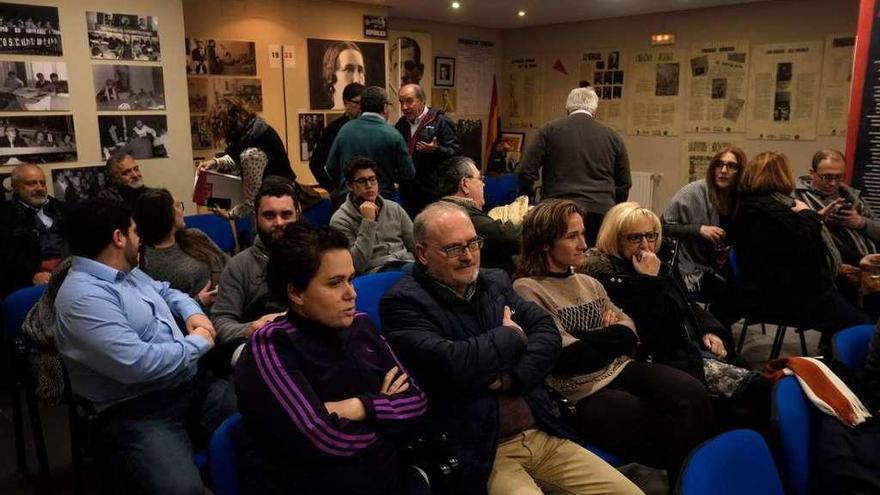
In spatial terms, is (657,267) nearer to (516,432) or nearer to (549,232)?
(549,232)

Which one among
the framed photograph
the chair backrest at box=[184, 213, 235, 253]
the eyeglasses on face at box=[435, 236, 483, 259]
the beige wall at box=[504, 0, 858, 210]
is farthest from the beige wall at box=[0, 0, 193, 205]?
the beige wall at box=[504, 0, 858, 210]

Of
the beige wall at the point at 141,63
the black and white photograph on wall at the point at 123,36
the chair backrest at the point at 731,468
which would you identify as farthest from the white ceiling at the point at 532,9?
the chair backrest at the point at 731,468

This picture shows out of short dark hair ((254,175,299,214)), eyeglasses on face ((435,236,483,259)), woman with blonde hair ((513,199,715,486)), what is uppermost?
short dark hair ((254,175,299,214))

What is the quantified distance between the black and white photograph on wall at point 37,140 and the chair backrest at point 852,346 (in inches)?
171

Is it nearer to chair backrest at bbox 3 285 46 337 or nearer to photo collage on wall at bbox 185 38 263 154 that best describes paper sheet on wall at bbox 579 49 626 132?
photo collage on wall at bbox 185 38 263 154

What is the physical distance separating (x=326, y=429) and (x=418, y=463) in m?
0.36

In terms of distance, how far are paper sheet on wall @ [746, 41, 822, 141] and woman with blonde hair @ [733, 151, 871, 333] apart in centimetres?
351

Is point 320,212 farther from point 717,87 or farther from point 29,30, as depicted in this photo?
point 717,87

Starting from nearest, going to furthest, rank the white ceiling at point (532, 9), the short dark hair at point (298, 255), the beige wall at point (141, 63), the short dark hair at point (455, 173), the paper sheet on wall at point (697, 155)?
1. the short dark hair at point (298, 255)
2. the short dark hair at point (455, 173)
3. the beige wall at point (141, 63)
4. the white ceiling at point (532, 9)
5. the paper sheet on wall at point (697, 155)

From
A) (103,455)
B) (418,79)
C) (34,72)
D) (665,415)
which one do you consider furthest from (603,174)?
(418,79)

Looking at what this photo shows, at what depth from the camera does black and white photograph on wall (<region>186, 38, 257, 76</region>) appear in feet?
18.1

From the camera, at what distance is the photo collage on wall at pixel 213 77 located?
5543 millimetres

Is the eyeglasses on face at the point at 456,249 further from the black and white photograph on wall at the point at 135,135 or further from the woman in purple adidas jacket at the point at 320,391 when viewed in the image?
the black and white photograph on wall at the point at 135,135

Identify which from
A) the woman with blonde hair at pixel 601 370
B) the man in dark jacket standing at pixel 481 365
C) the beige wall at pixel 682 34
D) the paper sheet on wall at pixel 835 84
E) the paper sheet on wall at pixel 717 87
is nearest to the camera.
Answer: the man in dark jacket standing at pixel 481 365
